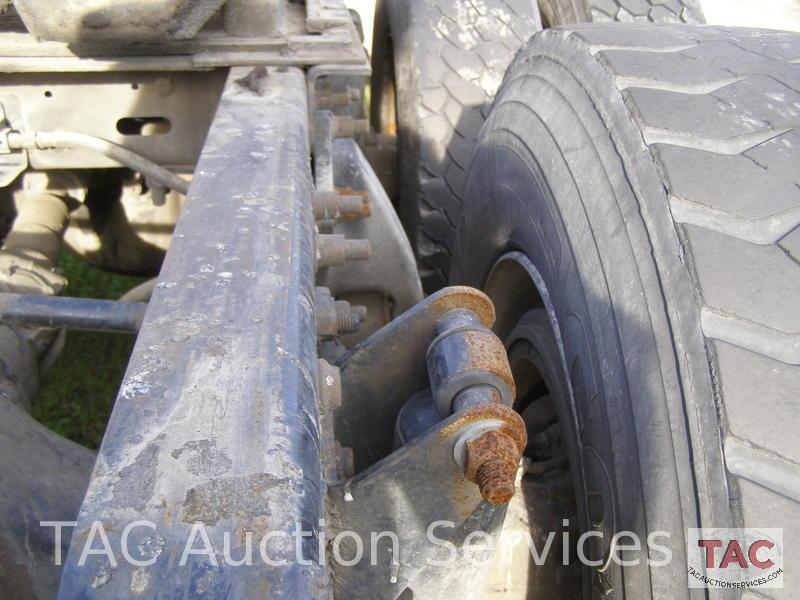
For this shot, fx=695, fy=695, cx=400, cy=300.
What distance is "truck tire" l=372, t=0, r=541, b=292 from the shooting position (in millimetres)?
1953

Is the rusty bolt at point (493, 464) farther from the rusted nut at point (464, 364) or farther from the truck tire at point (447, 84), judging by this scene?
the truck tire at point (447, 84)

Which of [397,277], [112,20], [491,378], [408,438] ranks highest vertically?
[112,20]

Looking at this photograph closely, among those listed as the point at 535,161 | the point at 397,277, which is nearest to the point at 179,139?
the point at 397,277

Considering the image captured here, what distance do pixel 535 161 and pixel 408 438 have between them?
0.54m

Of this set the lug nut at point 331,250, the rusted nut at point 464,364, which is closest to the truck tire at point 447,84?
the lug nut at point 331,250

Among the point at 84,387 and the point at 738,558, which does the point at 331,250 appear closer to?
the point at 738,558

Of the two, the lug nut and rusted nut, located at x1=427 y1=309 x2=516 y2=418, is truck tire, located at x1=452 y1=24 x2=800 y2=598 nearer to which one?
rusted nut, located at x1=427 y1=309 x2=516 y2=418

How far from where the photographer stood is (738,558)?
631 mm

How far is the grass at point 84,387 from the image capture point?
238 centimetres

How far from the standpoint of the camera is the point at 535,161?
1.15m

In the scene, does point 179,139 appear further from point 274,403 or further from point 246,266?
point 274,403

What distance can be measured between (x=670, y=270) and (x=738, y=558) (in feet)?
0.98

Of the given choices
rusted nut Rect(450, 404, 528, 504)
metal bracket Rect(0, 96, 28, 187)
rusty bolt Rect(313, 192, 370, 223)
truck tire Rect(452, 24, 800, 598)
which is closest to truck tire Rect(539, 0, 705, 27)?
truck tire Rect(452, 24, 800, 598)

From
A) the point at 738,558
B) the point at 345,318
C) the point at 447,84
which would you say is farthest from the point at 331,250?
→ the point at 447,84
